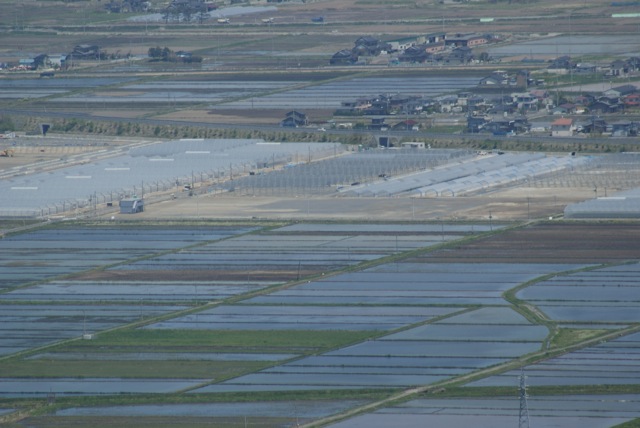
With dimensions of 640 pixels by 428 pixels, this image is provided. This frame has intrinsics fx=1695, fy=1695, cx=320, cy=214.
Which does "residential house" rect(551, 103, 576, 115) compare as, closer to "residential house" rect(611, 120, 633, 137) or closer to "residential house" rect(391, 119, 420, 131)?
"residential house" rect(611, 120, 633, 137)

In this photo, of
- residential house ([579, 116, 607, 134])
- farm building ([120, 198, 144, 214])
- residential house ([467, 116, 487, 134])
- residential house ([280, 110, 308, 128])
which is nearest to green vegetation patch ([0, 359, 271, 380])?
farm building ([120, 198, 144, 214])

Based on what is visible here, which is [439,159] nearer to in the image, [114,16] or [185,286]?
[185,286]

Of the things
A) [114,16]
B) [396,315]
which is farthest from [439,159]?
[114,16]

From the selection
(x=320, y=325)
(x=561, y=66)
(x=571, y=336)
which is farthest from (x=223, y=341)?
(x=561, y=66)

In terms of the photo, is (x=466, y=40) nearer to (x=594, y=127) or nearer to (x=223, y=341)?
(x=594, y=127)

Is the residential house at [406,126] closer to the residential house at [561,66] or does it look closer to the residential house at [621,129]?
the residential house at [621,129]

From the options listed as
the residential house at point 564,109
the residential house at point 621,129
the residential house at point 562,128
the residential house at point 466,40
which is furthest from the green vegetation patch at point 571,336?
the residential house at point 466,40

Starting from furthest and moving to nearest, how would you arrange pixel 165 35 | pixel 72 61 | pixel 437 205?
pixel 165 35 < pixel 72 61 < pixel 437 205

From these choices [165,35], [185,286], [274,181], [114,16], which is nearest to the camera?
[185,286]
